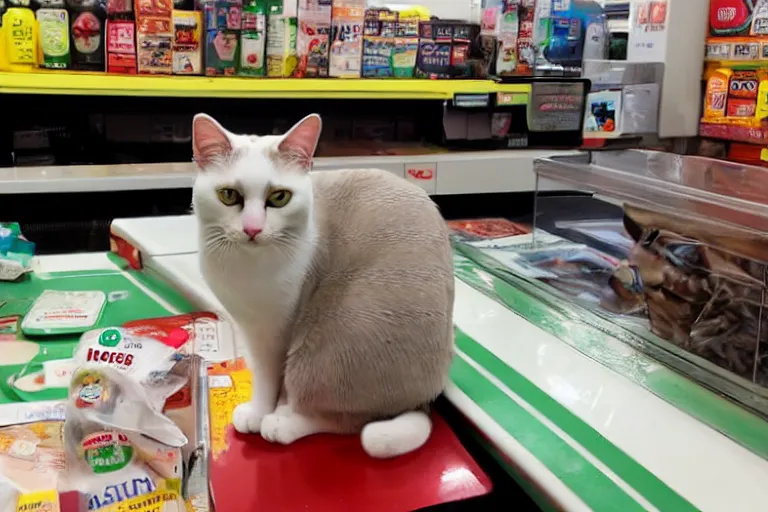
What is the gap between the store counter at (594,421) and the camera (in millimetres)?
872

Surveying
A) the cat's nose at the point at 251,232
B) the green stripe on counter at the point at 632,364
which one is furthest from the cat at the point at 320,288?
the green stripe on counter at the point at 632,364

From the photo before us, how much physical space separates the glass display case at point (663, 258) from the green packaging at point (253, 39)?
1051 mm

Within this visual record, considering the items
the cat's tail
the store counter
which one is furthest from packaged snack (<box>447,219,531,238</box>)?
the cat's tail

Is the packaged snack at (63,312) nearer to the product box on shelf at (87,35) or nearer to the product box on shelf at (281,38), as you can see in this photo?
the product box on shelf at (87,35)

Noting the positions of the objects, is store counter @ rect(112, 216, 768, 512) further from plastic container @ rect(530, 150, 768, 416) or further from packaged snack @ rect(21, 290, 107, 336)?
packaged snack @ rect(21, 290, 107, 336)

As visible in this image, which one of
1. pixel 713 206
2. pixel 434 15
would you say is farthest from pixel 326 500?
pixel 434 15

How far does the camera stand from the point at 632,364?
3.90 ft

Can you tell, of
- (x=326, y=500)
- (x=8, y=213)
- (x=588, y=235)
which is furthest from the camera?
(x=8, y=213)

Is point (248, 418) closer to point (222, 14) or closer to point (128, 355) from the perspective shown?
point (128, 355)

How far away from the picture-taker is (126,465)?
2.67 feet

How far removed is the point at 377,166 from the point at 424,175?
22 centimetres

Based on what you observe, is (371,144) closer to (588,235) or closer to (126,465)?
(588,235)

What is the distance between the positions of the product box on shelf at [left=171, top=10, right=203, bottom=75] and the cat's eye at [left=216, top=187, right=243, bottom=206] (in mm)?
1541

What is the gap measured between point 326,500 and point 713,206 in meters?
0.76
